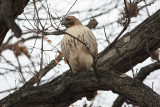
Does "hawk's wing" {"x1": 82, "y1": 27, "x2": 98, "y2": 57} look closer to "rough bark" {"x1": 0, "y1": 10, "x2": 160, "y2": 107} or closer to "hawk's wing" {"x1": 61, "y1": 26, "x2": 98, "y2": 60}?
"hawk's wing" {"x1": 61, "y1": 26, "x2": 98, "y2": 60}

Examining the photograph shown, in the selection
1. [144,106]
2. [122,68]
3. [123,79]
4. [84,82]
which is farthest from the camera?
[122,68]

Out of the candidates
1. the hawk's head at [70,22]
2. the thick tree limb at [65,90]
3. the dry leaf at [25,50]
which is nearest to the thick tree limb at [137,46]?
the thick tree limb at [65,90]

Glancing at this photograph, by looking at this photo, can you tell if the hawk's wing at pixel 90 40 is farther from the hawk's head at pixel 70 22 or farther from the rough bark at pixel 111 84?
the hawk's head at pixel 70 22

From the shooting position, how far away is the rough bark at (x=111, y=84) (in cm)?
300

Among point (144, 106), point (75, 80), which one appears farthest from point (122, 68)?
point (144, 106)

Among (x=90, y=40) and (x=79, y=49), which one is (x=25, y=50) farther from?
(x=90, y=40)

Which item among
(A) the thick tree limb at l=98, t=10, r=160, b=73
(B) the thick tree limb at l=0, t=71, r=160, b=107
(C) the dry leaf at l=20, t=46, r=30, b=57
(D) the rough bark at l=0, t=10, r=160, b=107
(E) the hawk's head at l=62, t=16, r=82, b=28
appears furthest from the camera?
(C) the dry leaf at l=20, t=46, r=30, b=57

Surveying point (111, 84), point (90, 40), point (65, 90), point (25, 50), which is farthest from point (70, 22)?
point (111, 84)

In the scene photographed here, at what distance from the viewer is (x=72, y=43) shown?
13.9 ft

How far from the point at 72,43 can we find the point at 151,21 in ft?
4.63

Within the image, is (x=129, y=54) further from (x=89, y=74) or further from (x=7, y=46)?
(x=7, y=46)

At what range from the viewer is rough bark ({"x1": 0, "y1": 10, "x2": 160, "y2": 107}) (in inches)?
118

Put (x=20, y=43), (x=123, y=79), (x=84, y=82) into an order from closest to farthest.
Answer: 1. (x=123, y=79)
2. (x=84, y=82)
3. (x=20, y=43)

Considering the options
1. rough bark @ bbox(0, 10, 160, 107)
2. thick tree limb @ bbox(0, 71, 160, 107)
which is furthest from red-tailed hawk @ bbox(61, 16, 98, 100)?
thick tree limb @ bbox(0, 71, 160, 107)
